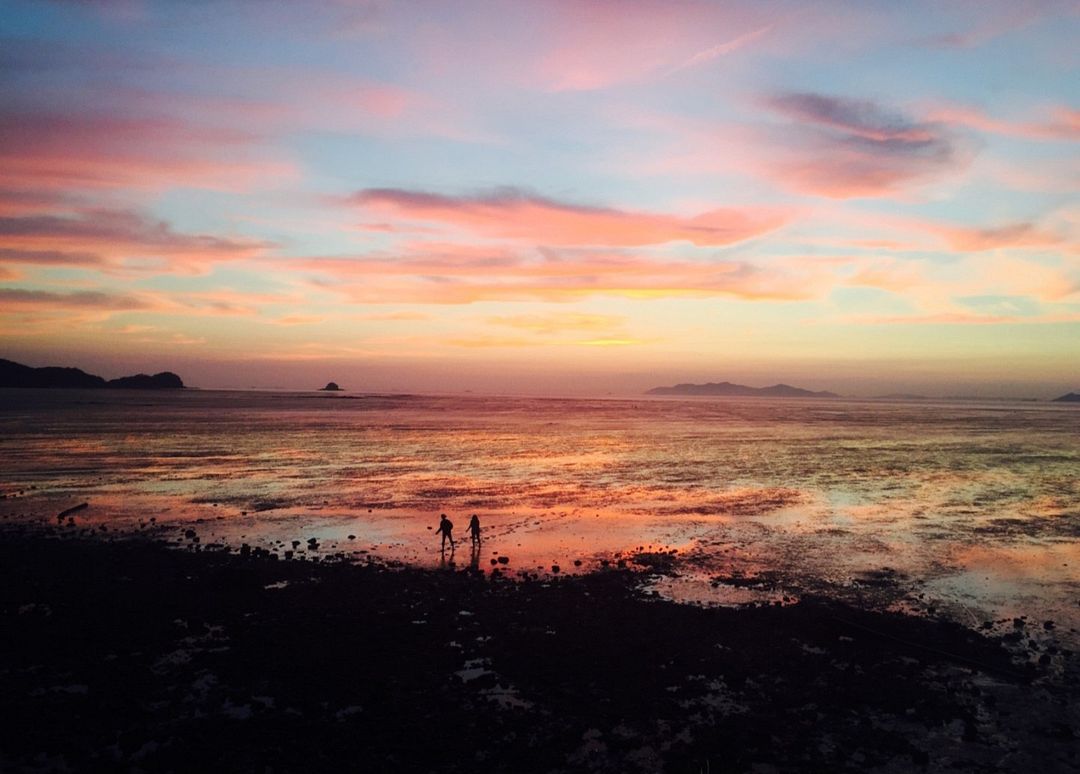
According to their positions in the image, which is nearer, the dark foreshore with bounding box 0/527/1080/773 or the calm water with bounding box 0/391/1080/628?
the dark foreshore with bounding box 0/527/1080/773

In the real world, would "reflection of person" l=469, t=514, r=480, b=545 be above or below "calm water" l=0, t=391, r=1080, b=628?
above

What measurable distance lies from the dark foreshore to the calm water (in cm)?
399

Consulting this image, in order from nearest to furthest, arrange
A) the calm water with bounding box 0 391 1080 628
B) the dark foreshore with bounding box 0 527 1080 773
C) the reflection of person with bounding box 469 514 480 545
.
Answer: the dark foreshore with bounding box 0 527 1080 773, the calm water with bounding box 0 391 1080 628, the reflection of person with bounding box 469 514 480 545

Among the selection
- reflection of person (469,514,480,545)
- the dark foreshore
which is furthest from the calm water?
the dark foreshore

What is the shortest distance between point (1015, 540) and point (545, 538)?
68.8 ft

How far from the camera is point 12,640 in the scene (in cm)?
1642

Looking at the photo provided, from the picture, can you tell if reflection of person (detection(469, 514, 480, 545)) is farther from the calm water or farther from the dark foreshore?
the dark foreshore

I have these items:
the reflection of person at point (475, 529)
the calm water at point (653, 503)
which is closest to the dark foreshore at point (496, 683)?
the calm water at point (653, 503)

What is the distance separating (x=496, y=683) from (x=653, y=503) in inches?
995

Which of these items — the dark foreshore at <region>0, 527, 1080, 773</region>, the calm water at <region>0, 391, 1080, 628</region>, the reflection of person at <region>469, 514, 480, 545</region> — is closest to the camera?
the dark foreshore at <region>0, 527, 1080, 773</region>

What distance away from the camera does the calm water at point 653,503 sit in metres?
24.7

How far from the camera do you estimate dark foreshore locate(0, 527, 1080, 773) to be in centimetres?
1215

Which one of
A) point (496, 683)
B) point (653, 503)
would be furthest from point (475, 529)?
point (653, 503)

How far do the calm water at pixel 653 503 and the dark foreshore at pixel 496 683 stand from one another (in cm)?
399
